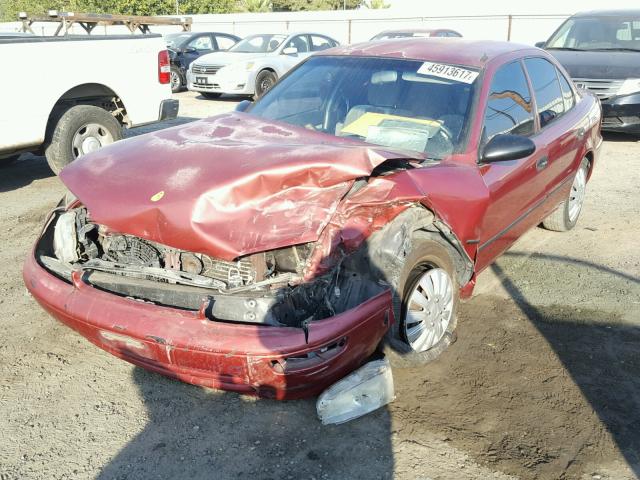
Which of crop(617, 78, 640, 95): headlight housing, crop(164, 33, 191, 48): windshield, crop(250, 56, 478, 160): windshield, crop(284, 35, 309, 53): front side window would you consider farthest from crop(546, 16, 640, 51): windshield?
crop(164, 33, 191, 48): windshield

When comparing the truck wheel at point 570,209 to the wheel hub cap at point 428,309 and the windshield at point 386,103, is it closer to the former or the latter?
the windshield at point 386,103

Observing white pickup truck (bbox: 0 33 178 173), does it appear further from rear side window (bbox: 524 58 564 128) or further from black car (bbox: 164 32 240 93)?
black car (bbox: 164 32 240 93)

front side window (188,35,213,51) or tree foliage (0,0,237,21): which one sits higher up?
tree foliage (0,0,237,21)

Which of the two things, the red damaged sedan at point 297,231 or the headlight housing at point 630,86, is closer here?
the red damaged sedan at point 297,231

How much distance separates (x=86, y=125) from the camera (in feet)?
23.0

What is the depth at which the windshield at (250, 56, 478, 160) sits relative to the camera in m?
3.84

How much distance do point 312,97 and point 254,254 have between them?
69.3 inches

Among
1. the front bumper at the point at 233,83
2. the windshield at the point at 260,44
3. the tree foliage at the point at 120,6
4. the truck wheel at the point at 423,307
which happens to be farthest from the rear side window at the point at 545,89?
the tree foliage at the point at 120,6

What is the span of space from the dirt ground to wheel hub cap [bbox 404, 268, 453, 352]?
16 centimetres

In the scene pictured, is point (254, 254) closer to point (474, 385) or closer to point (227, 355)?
point (227, 355)

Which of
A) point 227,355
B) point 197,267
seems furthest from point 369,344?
point 197,267

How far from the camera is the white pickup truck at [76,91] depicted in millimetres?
6348

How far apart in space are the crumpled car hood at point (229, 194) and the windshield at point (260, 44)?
39.8 feet

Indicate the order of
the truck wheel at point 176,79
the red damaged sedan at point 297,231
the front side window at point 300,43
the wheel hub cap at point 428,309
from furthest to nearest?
the truck wheel at point 176,79 < the front side window at point 300,43 < the wheel hub cap at point 428,309 < the red damaged sedan at point 297,231
